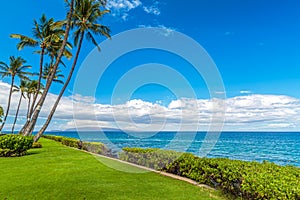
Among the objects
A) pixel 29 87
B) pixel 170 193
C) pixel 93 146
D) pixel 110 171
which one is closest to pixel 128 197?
pixel 170 193

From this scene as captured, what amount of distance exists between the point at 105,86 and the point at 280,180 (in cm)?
777

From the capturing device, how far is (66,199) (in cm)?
543

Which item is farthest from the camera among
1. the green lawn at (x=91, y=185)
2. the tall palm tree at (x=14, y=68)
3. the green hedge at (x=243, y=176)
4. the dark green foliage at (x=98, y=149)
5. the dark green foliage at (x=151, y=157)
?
the tall palm tree at (x=14, y=68)

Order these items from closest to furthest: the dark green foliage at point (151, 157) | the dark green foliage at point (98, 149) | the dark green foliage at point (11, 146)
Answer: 1. the dark green foliage at point (151, 157)
2. the dark green foliage at point (11, 146)
3. the dark green foliage at point (98, 149)

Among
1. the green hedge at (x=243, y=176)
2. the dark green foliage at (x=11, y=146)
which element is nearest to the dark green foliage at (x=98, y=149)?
the dark green foliage at (x=11, y=146)

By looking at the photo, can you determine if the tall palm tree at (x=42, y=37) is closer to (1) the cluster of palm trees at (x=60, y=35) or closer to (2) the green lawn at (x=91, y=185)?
(1) the cluster of palm trees at (x=60, y=35)

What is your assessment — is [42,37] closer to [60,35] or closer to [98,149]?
[60,35]

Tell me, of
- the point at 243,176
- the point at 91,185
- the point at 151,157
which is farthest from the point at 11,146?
the point at 243,176

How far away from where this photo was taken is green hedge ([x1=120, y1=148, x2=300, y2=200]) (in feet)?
15.2

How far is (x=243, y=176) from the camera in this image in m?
5.44

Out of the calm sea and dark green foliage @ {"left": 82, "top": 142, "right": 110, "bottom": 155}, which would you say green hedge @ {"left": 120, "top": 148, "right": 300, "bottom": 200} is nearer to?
the calm sea

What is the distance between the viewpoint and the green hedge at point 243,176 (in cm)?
462

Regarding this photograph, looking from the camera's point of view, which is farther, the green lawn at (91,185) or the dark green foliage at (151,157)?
the dark green foliage at (151,157)

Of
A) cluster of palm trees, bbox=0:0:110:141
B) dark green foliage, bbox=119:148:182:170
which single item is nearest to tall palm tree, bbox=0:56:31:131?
cluster of palm trees, bbox=0:0:110:141
